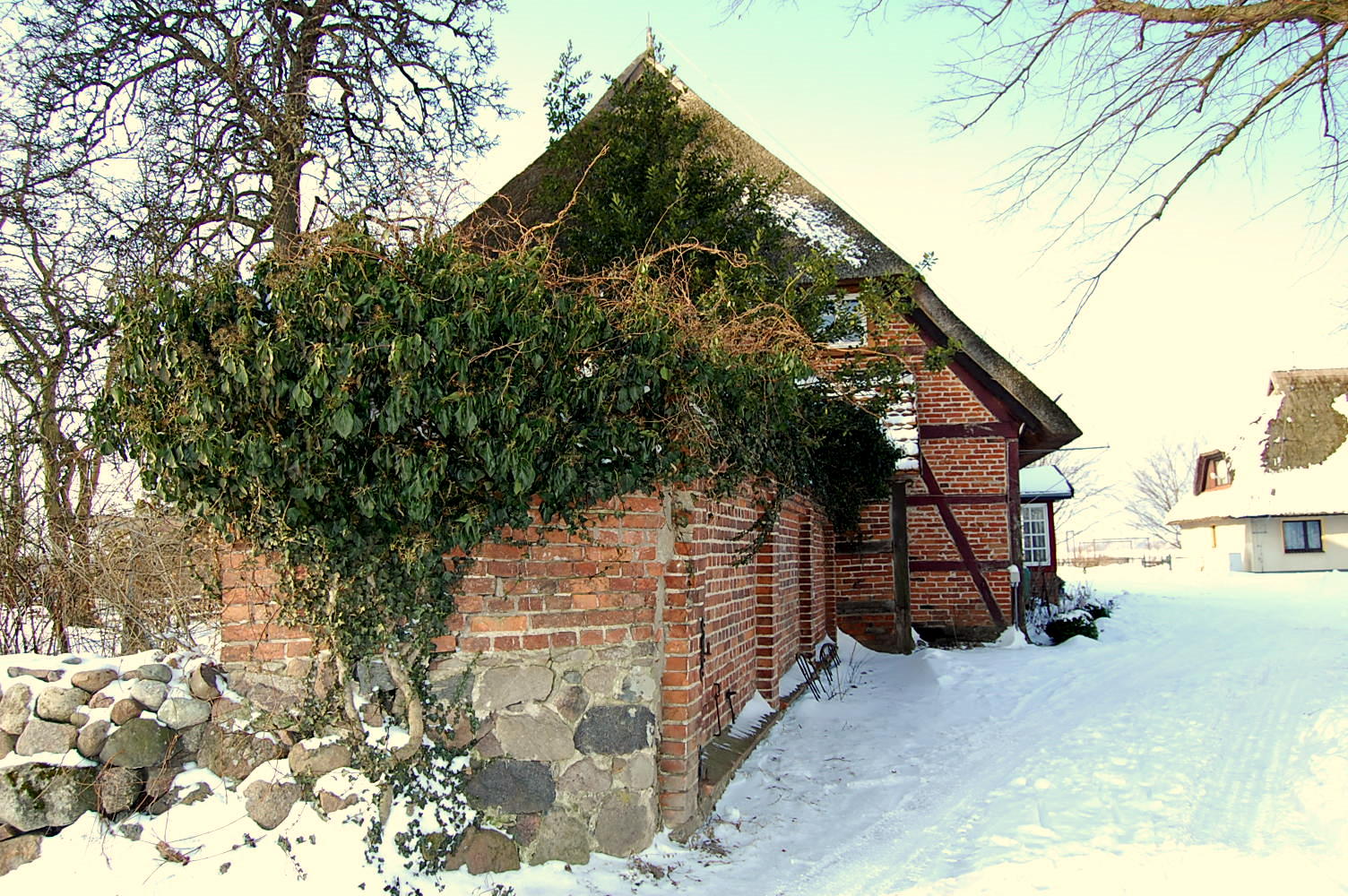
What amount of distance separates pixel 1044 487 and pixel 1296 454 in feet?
44.7

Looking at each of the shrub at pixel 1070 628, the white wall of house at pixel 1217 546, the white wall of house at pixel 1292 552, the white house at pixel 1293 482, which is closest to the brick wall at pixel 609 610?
the shrub at pixel 1070 628

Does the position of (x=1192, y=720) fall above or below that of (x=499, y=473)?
below

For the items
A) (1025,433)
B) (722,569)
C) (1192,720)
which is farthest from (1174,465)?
(722,569)

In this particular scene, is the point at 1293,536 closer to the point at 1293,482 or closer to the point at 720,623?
the point at 1293,482

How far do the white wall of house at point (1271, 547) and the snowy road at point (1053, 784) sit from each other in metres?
18.0

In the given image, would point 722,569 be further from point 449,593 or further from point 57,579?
point 57,579

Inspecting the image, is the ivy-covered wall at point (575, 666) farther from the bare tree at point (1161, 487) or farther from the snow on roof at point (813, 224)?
the bare tree at point (1161, 487)

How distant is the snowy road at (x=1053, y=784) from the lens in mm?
4168

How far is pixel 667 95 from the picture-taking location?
8.51 m

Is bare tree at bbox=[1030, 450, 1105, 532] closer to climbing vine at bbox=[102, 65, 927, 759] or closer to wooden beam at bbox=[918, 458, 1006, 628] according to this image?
wooden beam at bbox=[918, 458, 1006, 628]

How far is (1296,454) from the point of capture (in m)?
25.0

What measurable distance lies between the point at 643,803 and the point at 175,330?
2885mm

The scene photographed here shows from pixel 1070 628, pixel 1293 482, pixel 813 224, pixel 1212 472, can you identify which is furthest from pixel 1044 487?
pixel 1212 472

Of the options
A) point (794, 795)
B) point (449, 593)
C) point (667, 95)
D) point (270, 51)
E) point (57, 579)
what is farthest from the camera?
point (667, 95)
